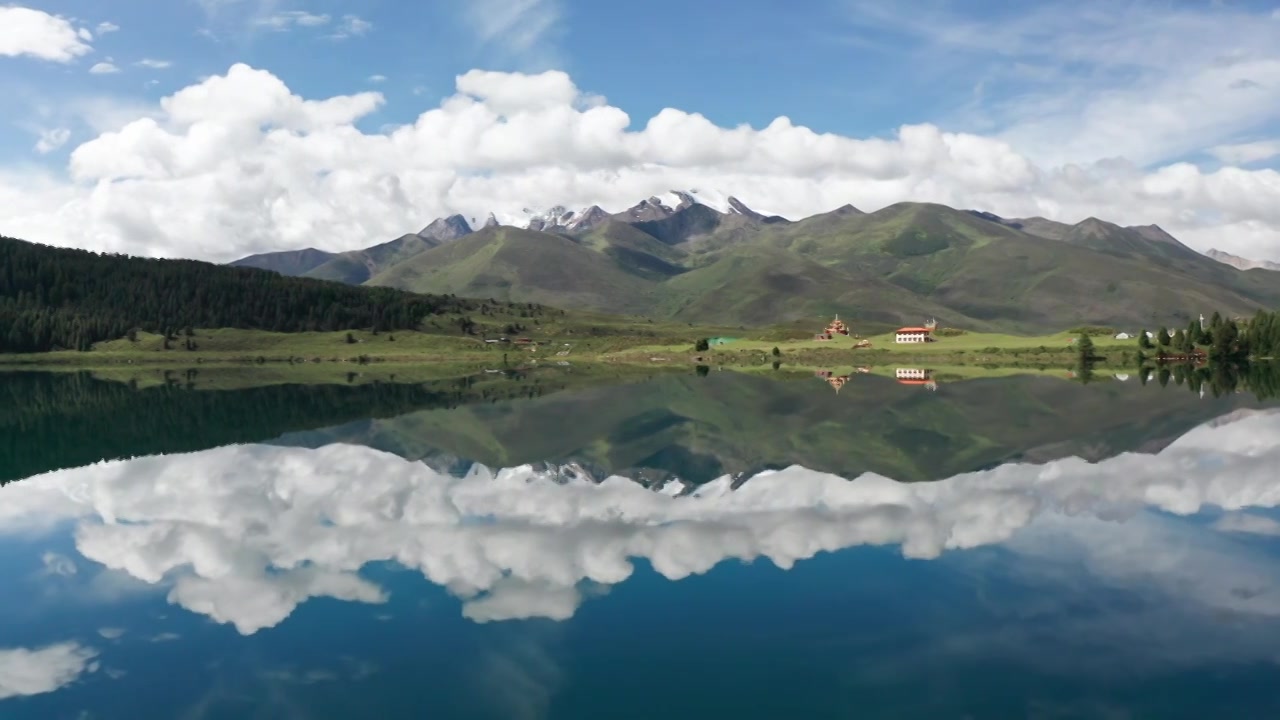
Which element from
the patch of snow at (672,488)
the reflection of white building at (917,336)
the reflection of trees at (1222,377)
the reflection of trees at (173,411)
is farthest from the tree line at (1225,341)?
the patch of snow at (672,488)

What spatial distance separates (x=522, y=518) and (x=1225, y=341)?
155 metres

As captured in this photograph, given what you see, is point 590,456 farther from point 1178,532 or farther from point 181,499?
point 1178,532

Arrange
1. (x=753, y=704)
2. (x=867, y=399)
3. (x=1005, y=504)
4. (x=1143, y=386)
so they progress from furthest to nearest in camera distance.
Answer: (x=1143, y=386) → (x=867, y=399) → (x=1005, y=504) → (x=753, y=704)

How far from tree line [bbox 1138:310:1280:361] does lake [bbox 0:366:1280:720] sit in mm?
111636

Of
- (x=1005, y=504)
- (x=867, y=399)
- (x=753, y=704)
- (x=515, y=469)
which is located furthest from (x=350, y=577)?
(x=867, y=399)

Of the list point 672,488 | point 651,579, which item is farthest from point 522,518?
point 651,579

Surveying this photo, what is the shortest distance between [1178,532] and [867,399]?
60550mm

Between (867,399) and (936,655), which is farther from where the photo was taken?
(867,399)

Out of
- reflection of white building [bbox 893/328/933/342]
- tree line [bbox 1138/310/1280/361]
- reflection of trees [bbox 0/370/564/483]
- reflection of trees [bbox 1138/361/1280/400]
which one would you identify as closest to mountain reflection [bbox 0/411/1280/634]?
reflection of trees [bbox 0/370/564/483]

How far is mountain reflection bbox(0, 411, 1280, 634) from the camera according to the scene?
23766mm

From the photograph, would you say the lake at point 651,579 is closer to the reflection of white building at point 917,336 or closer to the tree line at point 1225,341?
the tree line at point 1225,341

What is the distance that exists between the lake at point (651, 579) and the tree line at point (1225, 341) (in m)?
112

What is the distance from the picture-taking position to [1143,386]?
9800 centimetres

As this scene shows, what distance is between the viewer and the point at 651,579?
23516 mm
